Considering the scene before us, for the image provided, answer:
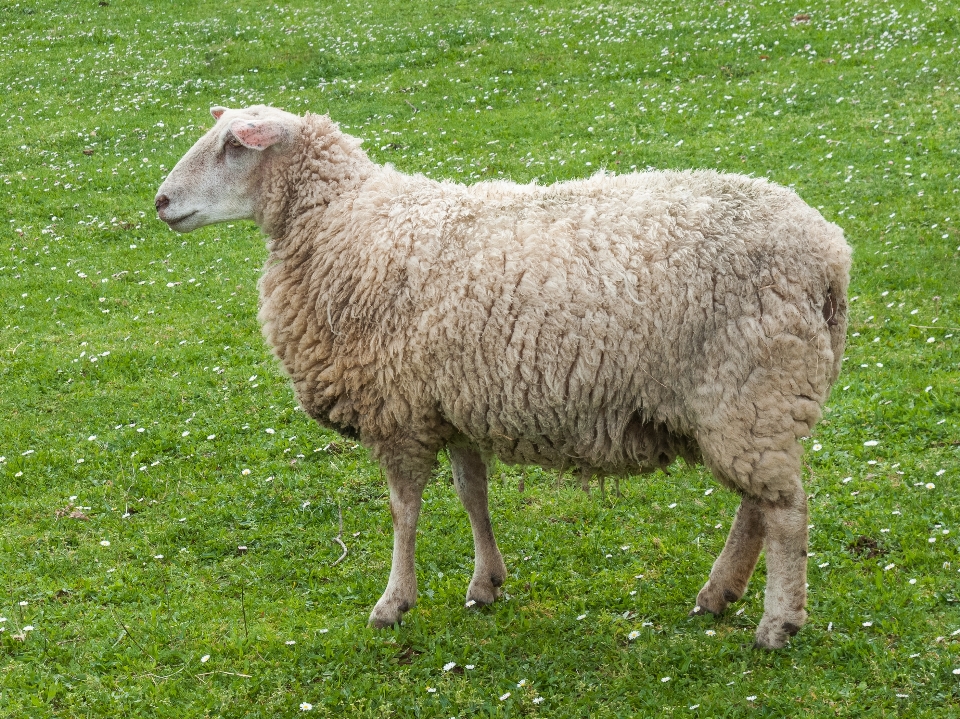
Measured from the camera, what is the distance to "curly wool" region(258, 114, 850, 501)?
4449mm

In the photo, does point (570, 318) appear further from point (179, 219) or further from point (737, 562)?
point (179, 219)

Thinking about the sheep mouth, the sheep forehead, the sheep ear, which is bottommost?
the sheep mouth

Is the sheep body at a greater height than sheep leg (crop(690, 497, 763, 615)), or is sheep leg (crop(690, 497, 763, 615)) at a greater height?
the sheep body

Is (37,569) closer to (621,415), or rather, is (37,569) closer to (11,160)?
(621,415)

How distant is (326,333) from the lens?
519 cm

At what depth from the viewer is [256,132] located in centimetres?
523

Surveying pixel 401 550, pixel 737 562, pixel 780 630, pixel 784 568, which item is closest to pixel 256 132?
pixel 401 550

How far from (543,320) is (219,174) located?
2.07 metres

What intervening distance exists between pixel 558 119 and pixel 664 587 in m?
10.4

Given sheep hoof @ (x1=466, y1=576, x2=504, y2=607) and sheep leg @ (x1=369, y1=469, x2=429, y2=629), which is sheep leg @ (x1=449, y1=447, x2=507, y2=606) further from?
sheep leg @ (x1=369, y1=469, x2=429, y2=629)

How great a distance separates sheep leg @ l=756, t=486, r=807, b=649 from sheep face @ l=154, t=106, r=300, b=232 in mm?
3165

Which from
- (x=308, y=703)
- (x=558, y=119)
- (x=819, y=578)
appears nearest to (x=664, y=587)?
(x=819, y=578)

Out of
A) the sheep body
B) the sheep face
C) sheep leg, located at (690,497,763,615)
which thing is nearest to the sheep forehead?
the sheep face

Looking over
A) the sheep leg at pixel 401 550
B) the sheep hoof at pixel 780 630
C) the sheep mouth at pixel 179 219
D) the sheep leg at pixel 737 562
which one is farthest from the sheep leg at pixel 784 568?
the sheep mouth at pixel 179 219
